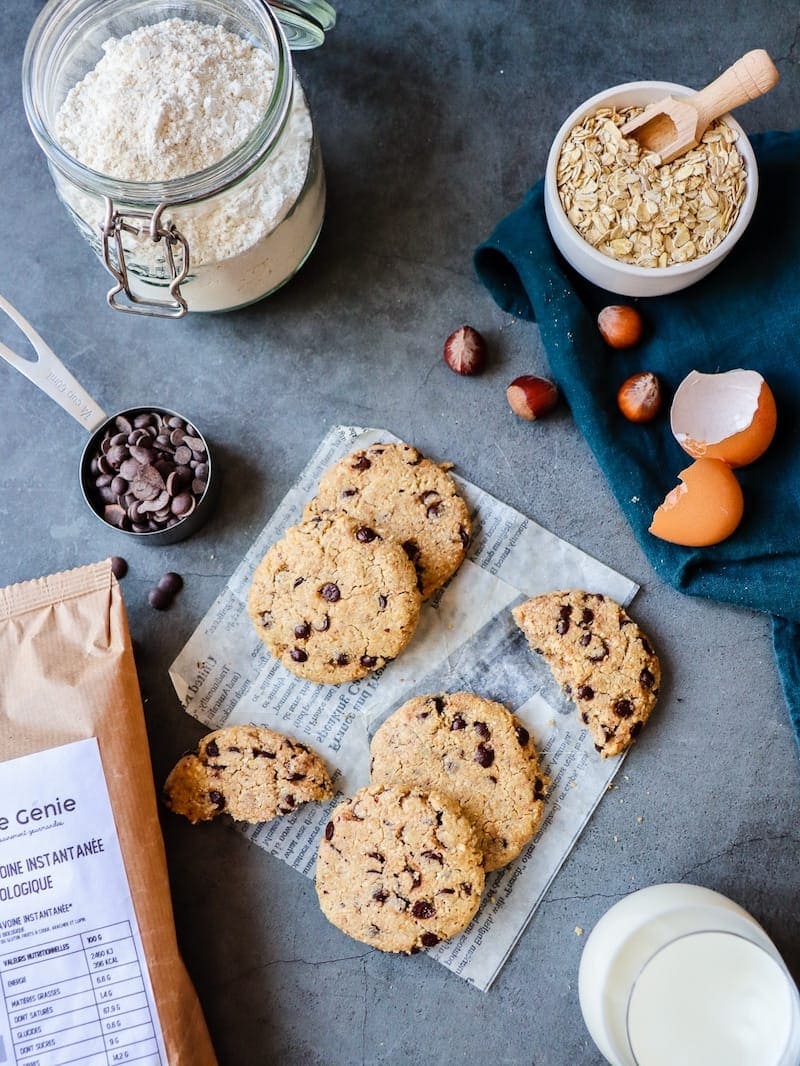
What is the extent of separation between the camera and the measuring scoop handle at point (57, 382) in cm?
150

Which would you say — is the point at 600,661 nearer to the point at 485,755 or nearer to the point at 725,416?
the point at 485,755

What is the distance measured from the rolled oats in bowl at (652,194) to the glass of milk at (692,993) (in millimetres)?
997

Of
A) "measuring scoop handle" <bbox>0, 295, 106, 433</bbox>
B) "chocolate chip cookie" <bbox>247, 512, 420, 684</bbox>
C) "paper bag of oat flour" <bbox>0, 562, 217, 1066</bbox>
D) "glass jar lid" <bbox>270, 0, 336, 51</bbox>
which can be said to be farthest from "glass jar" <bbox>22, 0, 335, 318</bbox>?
"paper bag of oat flour" <bbox>0, 562, 217, 1066</bbox>

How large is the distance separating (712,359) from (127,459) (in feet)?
3.28

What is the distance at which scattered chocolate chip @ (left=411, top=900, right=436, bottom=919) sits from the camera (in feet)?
4.91

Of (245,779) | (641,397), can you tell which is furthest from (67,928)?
(641,397)

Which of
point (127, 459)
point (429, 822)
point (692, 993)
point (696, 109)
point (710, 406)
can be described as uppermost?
point (696, 109)

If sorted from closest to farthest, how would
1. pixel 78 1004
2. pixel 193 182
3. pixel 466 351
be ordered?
pixel 193 182 → pixel 78 1004 → pixel 466 351

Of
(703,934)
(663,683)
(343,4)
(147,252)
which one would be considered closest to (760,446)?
(663,683)

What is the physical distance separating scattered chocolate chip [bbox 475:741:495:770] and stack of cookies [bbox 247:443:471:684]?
0.21 metres

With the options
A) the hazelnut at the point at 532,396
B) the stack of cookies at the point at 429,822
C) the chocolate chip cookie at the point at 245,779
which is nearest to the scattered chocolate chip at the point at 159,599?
the chocolate chip cookie at the point at 245,779

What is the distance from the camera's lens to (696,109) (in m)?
1.48

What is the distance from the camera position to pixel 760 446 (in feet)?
5.05

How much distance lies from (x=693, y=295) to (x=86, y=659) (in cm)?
118
